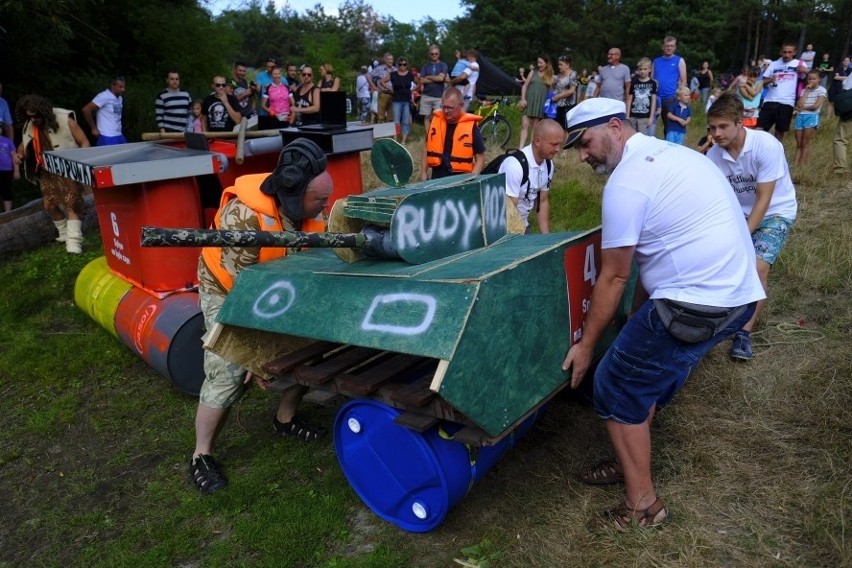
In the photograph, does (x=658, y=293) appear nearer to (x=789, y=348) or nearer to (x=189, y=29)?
(x=789, y=348)

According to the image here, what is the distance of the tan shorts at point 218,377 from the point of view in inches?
132

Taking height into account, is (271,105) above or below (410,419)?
above

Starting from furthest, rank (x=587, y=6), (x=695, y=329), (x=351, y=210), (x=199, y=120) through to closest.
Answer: (x=587, y=6) < (x=199, y=120) < (x=351, y=210) < (x=695, y=329)

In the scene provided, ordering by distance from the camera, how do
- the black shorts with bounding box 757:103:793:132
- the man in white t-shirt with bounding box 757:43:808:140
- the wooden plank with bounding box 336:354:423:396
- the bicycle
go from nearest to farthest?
1. the wooden plank with bounding box 336:354:423:396
2. the man in white t-shirt with bounding box 757:43:808:140
3. the black shorts with bounding box 757:103:793:132
4. the bicycle

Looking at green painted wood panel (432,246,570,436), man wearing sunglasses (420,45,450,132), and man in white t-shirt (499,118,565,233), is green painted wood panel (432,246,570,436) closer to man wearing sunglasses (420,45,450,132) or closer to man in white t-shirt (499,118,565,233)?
man in white t-shirt (499,118,565,233)

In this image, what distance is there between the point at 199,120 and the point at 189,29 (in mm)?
8272

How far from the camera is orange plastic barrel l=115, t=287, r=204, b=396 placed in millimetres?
4293

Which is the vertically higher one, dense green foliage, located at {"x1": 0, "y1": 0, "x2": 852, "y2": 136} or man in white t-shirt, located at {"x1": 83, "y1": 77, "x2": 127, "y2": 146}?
dense green foliage, located at {"x1": 0, "y1": 0, "x2": 852, "y2": 136}

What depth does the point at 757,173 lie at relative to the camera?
12.7 ft

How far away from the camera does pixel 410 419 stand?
2.56m

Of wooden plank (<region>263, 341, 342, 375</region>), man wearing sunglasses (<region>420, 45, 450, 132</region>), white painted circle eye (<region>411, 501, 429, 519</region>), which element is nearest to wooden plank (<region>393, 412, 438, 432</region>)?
white painted circle eye (<region>411, 501, 429, 519</region>)

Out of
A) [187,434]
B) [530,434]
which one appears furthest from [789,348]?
[187,434]

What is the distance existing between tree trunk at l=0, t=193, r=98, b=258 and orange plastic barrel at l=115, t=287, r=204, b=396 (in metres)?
3.65

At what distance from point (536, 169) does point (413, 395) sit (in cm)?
294
